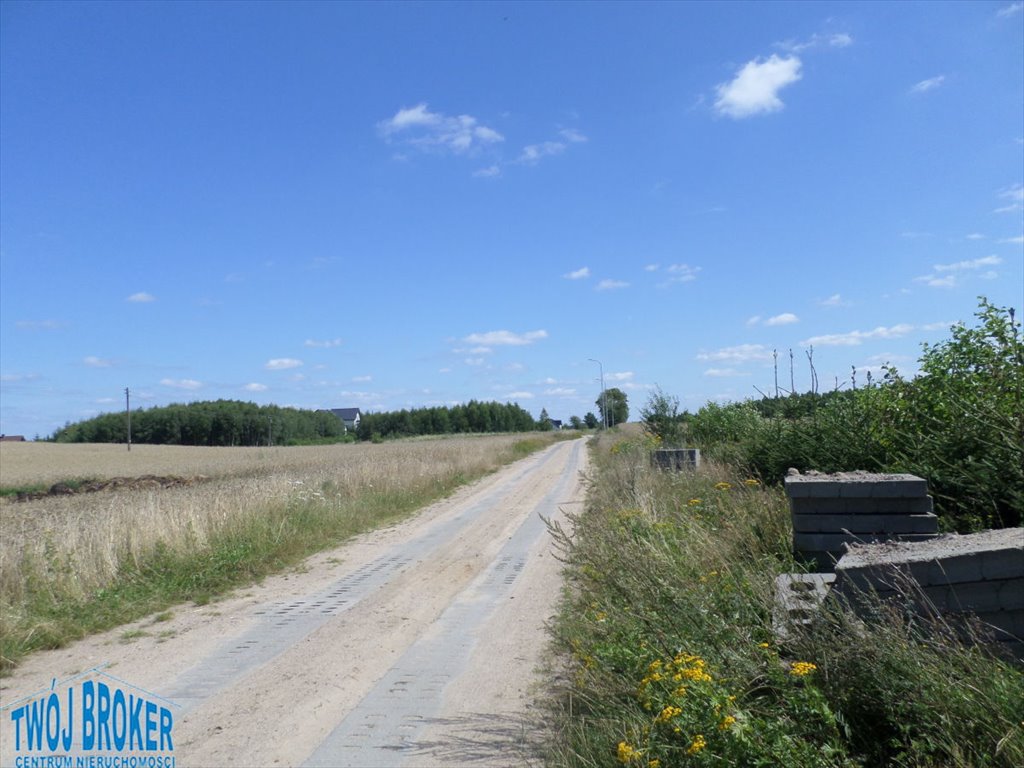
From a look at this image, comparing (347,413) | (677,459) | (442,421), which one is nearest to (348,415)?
(347,413)

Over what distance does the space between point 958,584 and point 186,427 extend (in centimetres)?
11962

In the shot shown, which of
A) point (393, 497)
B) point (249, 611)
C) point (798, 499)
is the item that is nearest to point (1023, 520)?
point (798, 499)

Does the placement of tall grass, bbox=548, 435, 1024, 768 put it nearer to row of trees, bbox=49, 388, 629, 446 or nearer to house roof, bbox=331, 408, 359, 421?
row of trees, bbox=49, 388, 629, 446

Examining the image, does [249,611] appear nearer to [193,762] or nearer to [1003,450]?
[193,762]

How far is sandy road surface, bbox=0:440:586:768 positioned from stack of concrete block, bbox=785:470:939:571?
2.53 meters

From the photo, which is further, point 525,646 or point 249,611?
point 249,611

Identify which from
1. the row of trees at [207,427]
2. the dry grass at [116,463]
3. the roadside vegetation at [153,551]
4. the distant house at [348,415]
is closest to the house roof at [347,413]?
the distant house at [348,415]

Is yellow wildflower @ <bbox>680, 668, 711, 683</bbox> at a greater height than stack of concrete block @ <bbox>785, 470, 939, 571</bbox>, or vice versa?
stack of concrete block @ <bbox>785, 470, 939, 571</bbox>

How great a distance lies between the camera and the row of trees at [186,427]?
111 m

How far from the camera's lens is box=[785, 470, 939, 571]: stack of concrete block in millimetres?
5664

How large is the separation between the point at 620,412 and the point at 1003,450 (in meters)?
74.8

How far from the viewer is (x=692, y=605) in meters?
4.75

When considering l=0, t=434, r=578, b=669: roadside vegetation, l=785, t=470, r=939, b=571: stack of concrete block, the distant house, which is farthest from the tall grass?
the distant house

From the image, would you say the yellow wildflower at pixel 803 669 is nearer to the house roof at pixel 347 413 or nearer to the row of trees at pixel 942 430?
the row of trees at pixel 942 430
